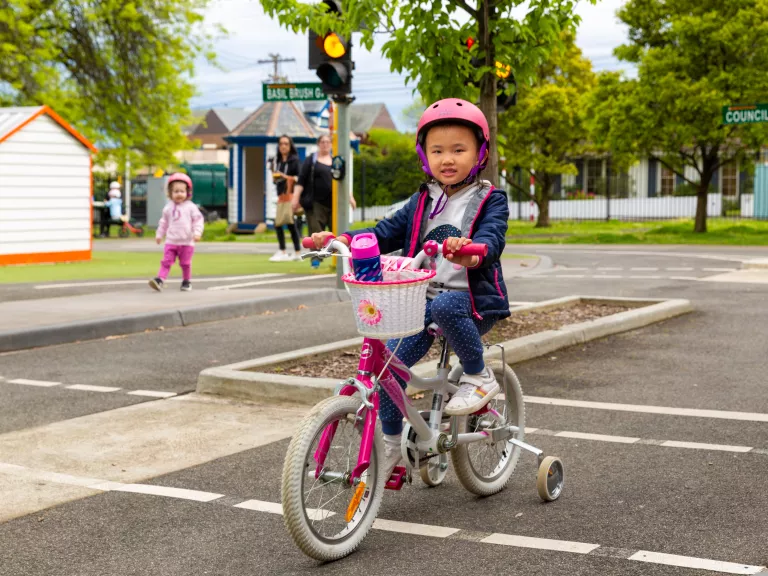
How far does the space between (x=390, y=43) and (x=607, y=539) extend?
244 inches

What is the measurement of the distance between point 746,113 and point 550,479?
18265mm

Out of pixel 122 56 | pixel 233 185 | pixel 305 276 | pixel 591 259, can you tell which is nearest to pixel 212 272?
pixel 305 276

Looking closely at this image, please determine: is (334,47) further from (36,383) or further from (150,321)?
(36,383)

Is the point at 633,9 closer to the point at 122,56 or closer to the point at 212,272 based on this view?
the point at 122,56

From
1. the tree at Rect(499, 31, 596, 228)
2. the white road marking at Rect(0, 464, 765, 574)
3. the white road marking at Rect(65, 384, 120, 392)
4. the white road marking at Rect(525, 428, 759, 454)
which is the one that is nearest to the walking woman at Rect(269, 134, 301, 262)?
the white road marking at Rect(65, 384, 120, 392)

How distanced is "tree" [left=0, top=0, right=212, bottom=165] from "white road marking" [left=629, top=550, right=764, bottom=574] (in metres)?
28.4

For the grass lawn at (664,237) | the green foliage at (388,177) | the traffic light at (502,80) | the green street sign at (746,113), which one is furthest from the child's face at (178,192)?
the green foliage at (388,177)

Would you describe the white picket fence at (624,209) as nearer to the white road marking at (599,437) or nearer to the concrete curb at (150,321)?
the concrete curb at (150,321)

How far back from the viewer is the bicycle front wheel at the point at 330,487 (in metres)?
3.77

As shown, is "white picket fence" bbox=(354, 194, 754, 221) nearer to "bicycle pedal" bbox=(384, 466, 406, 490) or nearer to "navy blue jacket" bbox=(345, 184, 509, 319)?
"navy blue jacket" bbox=(345, 184, 509, 319)

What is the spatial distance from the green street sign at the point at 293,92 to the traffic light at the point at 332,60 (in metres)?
1.46

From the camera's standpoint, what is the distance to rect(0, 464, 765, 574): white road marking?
386 cm

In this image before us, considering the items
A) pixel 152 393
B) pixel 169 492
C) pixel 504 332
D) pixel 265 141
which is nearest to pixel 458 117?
pixel 169 492

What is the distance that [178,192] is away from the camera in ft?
43.4
